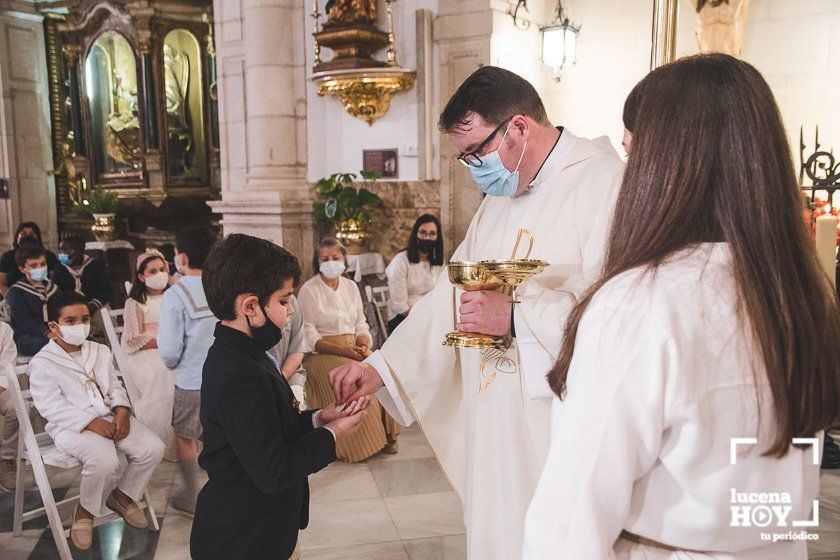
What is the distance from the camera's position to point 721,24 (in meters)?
5.82

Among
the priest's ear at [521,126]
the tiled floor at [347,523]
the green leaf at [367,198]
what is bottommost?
the tiled floor at [347,523]

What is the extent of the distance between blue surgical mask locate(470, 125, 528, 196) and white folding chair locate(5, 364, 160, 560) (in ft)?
7.97

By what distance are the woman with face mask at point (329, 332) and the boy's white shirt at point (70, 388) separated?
1.51 meters

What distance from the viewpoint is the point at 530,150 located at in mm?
2363

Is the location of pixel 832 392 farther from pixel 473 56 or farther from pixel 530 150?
pixel 473 56

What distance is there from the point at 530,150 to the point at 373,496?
2.58 meters

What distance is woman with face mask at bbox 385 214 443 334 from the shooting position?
6.04 meters

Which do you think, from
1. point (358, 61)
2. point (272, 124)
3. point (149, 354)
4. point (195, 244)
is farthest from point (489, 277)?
point (272, 124)

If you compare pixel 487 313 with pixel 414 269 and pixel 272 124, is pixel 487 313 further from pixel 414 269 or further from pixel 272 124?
pixel 272 124

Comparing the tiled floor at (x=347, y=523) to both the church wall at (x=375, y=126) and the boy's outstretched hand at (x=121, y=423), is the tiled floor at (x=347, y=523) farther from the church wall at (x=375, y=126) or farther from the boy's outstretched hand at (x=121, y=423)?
the church wall at (x=375, y=126)

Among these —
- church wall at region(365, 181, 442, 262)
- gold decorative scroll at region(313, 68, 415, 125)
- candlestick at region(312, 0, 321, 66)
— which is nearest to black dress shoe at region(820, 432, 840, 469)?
church wall at region(365, 181, 442, 262)

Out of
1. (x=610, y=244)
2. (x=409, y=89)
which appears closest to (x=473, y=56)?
(x=409, y=89)

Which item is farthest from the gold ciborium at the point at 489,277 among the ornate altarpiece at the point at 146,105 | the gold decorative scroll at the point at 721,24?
the ornate altarpiece at the point at 146,105

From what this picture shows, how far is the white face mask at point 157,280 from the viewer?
198 inches
